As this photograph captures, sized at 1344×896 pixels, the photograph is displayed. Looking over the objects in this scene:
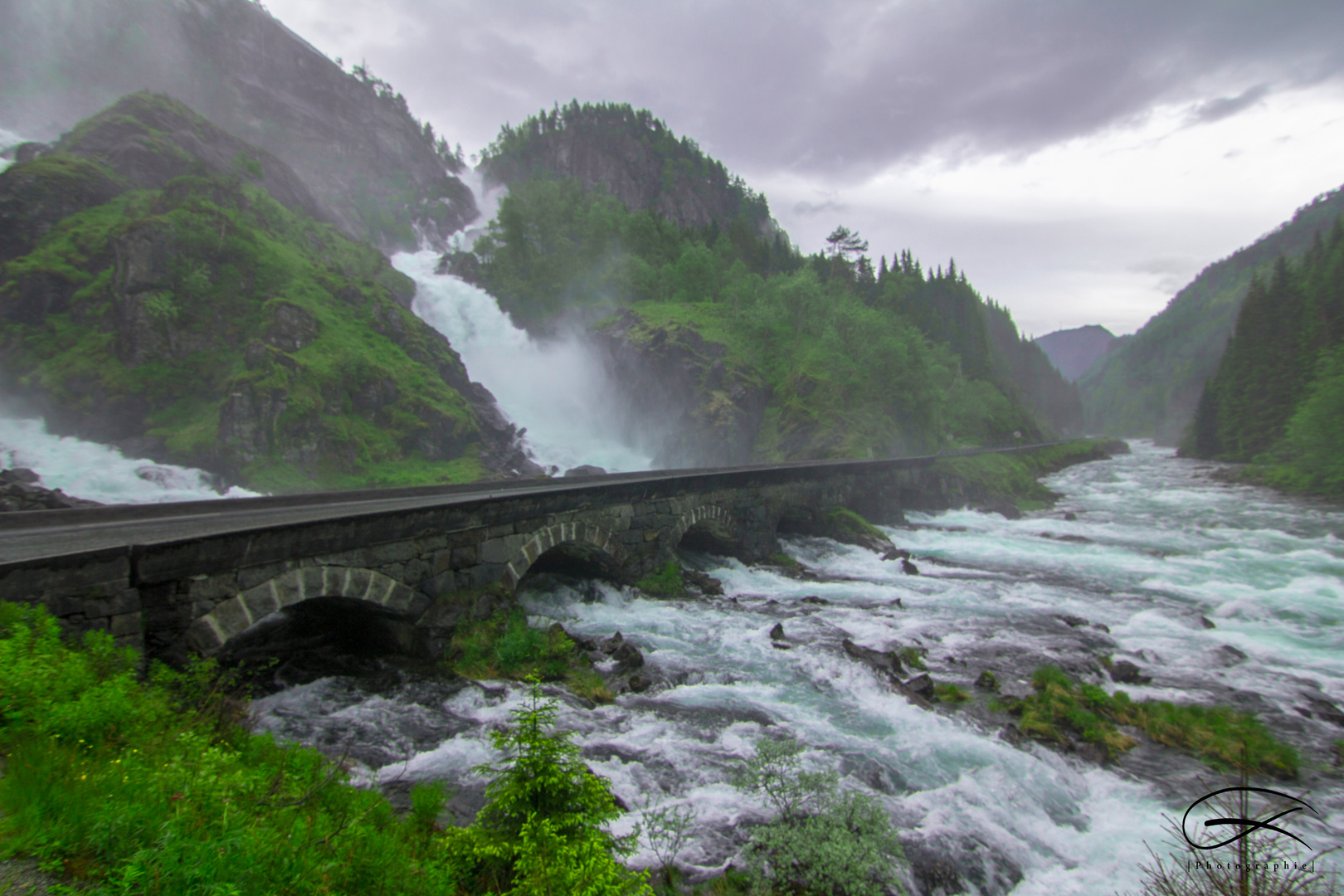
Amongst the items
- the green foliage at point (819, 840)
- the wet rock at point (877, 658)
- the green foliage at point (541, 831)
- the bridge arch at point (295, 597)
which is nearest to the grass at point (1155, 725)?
the wet rock at point (877, 658)

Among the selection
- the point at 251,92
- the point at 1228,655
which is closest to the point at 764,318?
the point at 1228,655

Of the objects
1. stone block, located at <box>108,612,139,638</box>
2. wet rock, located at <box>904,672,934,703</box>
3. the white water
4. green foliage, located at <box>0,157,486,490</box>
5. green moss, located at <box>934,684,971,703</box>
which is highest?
green foliage, located at <box>0,157,486,490</box>

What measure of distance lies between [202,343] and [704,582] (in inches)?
1557

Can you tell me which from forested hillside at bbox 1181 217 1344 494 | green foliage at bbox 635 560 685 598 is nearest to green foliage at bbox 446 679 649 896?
green foliage at bbox 635 560 685 598

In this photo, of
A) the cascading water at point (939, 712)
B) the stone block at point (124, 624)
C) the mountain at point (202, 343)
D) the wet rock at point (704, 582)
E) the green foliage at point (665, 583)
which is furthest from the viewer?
the mountain at point (202, 343)

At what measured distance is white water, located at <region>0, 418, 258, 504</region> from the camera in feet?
101

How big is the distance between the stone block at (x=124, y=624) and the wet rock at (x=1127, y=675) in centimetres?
1905

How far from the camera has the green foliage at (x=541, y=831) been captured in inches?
190

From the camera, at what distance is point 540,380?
65.1 m

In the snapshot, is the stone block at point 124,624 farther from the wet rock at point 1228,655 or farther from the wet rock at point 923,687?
the wet rock at point 1228,655

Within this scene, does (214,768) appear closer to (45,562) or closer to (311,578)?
(45,562)

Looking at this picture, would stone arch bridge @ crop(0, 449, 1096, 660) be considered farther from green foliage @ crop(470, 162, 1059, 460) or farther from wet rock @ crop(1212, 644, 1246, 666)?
green foliage @ crop(470, 162, 1059, 460)

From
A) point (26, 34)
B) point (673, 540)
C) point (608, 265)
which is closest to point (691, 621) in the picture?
point (673, 540)

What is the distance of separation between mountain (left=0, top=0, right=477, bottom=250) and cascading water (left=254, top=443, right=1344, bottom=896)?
3727 inches
